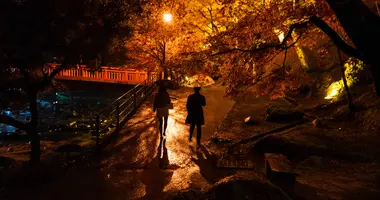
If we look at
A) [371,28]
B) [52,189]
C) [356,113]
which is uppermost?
[371,28]

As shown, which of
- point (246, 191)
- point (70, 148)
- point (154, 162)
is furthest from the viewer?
point (70, 148)

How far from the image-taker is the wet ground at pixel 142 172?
610cm

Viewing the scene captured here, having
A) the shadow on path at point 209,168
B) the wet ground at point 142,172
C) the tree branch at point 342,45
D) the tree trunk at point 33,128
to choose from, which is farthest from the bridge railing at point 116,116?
the tree branch at point 342,45

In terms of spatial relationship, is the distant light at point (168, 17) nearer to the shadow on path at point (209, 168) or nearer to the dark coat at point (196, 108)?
the dark coat at point (196, 108)

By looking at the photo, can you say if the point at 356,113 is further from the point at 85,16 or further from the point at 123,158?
the point at 85,16

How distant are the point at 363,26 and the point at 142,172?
5.33m

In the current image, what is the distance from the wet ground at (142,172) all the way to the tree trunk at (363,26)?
3.15 metres

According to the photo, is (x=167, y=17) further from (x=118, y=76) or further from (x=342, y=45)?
(x=342, y=45)

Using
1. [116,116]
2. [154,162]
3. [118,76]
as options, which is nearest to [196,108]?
[154,162]

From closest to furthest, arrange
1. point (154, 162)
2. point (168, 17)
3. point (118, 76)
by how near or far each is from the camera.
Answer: point (154, 162), point (168, 17), point (118, 76)

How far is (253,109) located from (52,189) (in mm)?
11269

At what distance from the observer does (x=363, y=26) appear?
4719 mm

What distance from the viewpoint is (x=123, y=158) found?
8.23 metres

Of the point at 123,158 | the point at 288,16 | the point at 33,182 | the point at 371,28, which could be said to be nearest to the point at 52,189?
the point at 33,182
